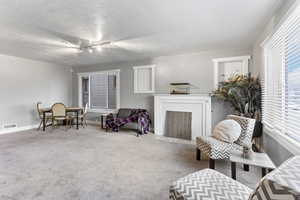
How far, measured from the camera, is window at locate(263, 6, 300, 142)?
1851 millimetres

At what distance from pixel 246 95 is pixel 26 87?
655 centimetres

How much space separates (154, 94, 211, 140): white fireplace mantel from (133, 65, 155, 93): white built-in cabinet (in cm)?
60

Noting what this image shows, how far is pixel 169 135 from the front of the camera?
15.5ft

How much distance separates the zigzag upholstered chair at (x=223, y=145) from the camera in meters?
2.39

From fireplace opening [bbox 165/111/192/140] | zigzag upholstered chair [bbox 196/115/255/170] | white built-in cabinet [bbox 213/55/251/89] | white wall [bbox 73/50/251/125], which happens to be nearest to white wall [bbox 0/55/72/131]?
white wall [bbox 73/50/251/125]

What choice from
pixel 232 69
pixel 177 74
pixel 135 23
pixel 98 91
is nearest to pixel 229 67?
pixel 232 69

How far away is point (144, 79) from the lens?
17.7 feet

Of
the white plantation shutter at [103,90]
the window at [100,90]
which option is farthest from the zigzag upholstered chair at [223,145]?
the white plantation shutter at [103,90]

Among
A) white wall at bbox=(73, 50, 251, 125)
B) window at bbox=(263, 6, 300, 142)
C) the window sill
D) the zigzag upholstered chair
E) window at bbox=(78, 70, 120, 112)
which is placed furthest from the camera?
window at bbox=(78, 70, 120, 112)

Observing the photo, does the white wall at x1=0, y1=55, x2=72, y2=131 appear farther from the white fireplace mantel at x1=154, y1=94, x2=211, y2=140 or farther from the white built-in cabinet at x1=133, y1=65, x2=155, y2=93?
the white fireplace mantel at x1=154, y1=94, x2=211, y2=140

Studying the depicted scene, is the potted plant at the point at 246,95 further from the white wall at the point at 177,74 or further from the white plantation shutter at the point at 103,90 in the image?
the white plantation shutter at the point at 103,90

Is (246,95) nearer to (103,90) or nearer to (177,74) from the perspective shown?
(177,74)

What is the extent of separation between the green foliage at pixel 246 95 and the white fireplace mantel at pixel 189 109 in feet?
2.16

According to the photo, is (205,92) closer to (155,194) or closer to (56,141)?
(155,194)
